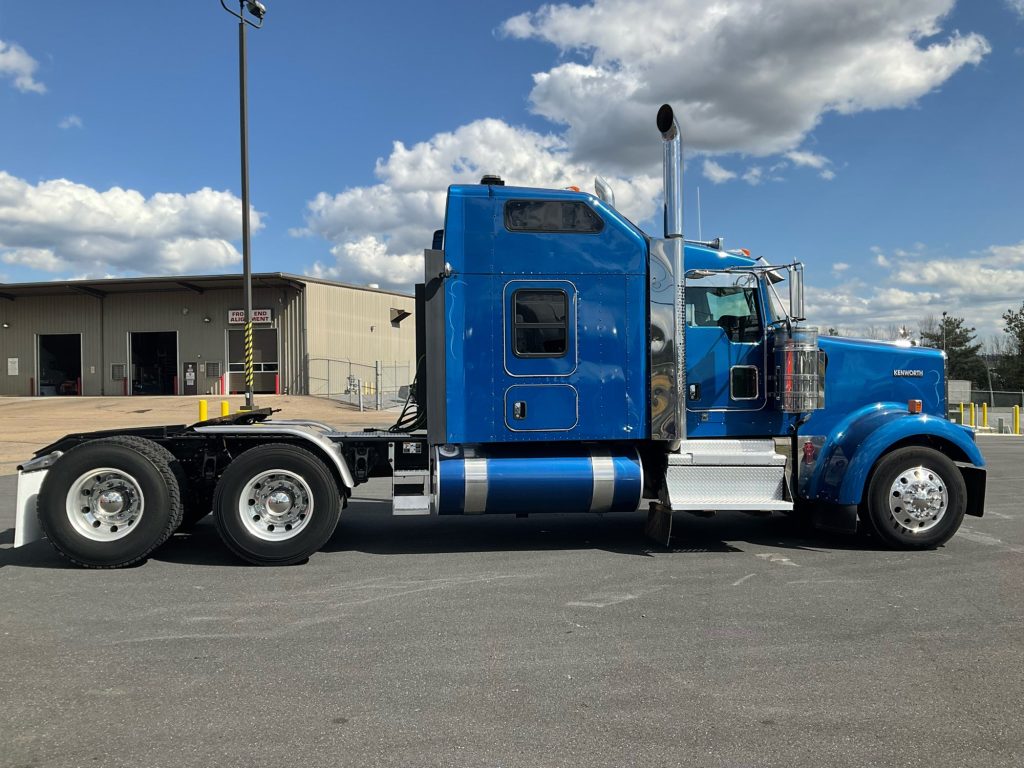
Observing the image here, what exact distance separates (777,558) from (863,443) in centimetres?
129

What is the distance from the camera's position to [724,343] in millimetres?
6656

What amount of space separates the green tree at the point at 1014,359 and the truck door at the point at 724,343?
5119cm

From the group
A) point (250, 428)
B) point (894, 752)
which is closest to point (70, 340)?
point (250, 428)

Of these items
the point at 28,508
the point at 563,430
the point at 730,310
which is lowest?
the point at 28,508

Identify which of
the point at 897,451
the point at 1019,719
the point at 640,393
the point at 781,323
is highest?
the point at 781,323

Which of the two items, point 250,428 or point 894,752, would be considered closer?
point 894,752

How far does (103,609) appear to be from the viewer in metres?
5.01

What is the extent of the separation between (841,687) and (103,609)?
4.73 meters

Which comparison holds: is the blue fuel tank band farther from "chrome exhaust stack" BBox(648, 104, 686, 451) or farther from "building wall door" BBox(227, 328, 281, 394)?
"building wall door" BBox(227, 328, 281, 394)

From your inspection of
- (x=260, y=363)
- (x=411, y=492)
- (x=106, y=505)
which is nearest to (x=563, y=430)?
(x=411, y=492)

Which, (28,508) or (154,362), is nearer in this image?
(28,508)

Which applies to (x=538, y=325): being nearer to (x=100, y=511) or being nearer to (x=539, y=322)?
(x=539, y=322)

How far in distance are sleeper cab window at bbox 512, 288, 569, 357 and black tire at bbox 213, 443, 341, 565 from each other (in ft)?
6.71

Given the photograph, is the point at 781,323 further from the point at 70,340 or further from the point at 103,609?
the point at 70,340
